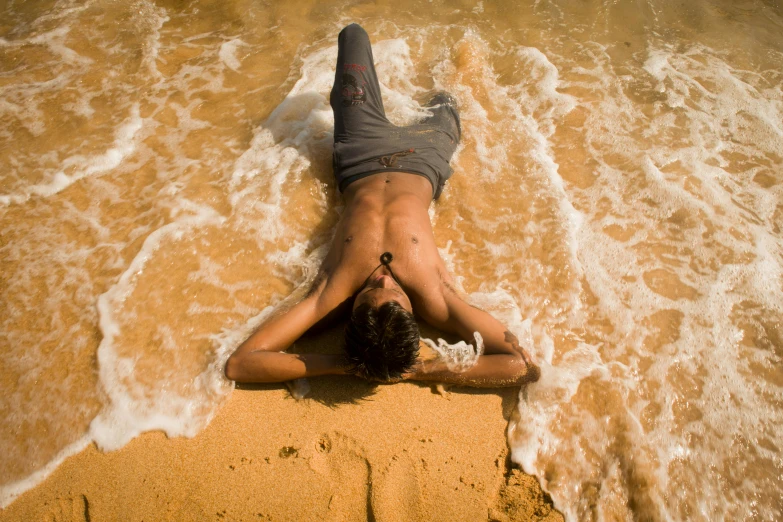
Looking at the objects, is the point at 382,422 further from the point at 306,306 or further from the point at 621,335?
the point at 621,335

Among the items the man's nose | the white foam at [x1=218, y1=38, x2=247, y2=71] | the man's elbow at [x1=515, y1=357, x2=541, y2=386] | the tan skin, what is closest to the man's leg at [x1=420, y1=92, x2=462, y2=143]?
the tan skin

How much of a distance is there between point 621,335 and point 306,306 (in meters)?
2.20

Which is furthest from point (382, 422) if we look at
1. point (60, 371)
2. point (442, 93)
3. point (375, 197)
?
point (442, 93)

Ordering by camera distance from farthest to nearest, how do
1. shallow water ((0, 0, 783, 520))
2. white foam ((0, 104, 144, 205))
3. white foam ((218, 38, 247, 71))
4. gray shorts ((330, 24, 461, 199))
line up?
white foam ((218, 38, 247, 71)) < white foam ((0, 104, 144, 205)) < gray shorts ((330, 24, 461, 199)) < shallow water ((0, 0, 783, 520))

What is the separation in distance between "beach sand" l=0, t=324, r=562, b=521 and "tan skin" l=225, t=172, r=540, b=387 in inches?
7.9

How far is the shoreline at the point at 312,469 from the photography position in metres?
2.51

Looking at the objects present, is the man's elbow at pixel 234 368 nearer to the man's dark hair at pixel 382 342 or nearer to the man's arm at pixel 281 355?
the man's arm at pixel 281 355

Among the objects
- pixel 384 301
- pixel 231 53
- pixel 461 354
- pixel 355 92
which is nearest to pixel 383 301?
pixel 384 301

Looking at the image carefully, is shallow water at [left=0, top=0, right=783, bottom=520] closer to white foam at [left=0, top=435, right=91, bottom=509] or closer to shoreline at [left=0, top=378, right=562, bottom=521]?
white foam at [left=0, top=435, right=91, bottom=509]

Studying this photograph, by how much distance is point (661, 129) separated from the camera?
4566 mm

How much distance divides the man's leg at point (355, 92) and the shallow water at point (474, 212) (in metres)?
0.54

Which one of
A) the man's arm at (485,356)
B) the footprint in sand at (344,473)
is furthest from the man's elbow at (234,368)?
the man's arm at (485,356)

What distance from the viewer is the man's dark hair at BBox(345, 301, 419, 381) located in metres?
2.68

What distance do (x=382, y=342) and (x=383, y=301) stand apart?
0.26m
